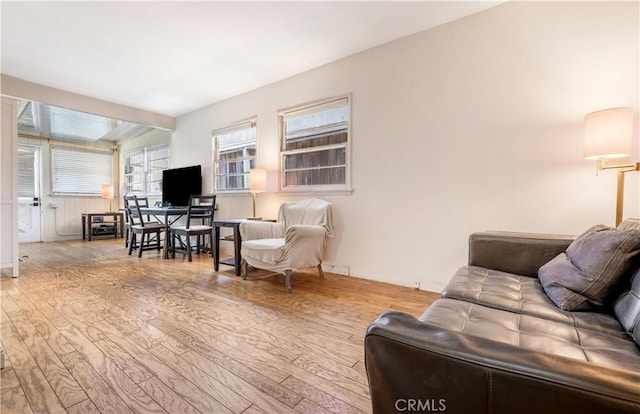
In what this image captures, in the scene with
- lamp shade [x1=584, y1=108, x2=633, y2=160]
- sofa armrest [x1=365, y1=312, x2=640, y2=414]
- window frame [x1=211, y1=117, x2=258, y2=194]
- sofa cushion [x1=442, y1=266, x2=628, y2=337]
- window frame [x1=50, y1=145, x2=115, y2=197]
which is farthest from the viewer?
window frame [x1=50, y1=145, x2=115, y2=197]

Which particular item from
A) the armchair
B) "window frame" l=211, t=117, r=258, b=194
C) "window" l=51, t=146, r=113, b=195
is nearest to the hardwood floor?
the armchair

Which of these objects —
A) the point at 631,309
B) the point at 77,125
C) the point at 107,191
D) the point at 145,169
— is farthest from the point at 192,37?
the point at 107,191

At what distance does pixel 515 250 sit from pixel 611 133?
843 millimetres

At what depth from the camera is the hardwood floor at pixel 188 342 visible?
1193 mm

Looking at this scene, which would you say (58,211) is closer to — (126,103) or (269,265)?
(126,103)

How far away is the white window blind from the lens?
15.4 ft

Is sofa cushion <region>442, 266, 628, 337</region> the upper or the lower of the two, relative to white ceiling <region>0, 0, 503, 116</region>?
lower

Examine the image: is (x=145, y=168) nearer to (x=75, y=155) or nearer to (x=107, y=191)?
(x=107, y=191)

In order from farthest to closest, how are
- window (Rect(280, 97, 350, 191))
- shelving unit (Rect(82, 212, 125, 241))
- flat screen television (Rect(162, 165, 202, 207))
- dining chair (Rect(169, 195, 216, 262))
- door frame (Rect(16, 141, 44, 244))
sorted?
shelving unit (Rect(82, 212, 125, 241)), door frame (Rect(16, 141, 44, 244)), flat screen television (Rect(162, 165, 202, 207)), dining chair (Rect(169, 195, 216, 262)), window (Rect(280, 97, 350, 191))

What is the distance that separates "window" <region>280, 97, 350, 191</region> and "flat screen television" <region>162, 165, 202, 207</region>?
1.96 meters

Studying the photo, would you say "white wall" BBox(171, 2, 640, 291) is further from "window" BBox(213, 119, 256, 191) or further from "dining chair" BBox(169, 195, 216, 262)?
"dining chair" BBox(169, 195, 216, 262)

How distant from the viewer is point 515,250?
1.70m

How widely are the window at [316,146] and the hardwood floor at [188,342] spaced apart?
47.2 inches

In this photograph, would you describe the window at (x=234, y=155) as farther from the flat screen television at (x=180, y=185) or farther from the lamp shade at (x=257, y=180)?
the lamp shade at (x=257, y=180)
